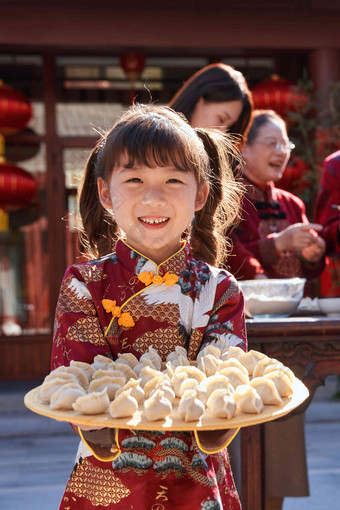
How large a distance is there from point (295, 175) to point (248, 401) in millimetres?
4782

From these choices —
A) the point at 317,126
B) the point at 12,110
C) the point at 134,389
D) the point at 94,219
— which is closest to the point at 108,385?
the point at 134,389

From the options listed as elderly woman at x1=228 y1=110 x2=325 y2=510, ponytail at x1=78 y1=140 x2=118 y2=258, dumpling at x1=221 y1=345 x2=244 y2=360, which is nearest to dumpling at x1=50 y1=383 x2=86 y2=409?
dumpling at x1=221 y1=345 x2=244 y2=360

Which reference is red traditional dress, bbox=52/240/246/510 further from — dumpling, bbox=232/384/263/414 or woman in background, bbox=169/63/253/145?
woman in background, bbox=169/63/253/145

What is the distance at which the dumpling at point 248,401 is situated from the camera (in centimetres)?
118

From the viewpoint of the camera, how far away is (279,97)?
5.89 metres

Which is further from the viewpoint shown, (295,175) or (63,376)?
(295,175)

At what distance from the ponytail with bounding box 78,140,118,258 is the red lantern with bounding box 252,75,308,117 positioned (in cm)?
440

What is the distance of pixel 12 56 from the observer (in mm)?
6492

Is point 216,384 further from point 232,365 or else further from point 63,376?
point 63,376

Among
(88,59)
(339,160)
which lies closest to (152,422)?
(339,160)

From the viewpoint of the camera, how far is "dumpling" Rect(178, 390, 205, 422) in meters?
1.13

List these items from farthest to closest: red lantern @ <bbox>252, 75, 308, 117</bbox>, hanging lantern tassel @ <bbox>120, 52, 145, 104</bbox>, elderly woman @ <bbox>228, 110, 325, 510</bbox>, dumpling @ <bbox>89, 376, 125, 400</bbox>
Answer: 1. hanging lantern tassel @ <bbox>120, 52, 145, 104</bbox>
2. red lantern @ <bbox>252, 75, 308, 117</bbox>
3. elderly woman @ <bbox>228, 110, 325, 510</bbox>
4. dumpling @ <bbox>89, 376, 125, 400</bbox>

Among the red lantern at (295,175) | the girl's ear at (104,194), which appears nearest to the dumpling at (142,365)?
the girl's ear at (104,194)

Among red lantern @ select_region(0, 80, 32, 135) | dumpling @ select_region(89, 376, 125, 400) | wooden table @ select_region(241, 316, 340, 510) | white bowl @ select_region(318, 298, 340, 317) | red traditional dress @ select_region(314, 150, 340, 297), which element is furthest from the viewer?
red lantern @ select_region(0, 80, 32, 135)
